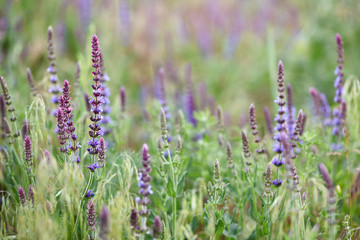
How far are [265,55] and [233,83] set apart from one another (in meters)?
0.64

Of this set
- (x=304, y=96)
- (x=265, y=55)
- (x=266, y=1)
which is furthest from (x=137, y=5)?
(x=304, y=96)

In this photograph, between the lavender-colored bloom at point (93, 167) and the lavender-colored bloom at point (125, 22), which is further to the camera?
the lavender-colored bloom at point (125, 22)

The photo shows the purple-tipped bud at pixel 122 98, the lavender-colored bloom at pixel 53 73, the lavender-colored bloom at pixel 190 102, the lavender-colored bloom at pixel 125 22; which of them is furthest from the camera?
the lavender-colored bloom at pixel 125 22

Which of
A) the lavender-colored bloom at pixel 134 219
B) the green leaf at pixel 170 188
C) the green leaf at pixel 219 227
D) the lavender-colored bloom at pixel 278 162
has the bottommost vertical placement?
the green leaf at pixel 219 227

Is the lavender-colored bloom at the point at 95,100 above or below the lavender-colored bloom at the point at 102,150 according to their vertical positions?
above

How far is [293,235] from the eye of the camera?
1.54 metres

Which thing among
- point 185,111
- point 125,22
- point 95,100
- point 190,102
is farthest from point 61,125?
point 125,22

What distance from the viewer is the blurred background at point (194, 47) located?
394 cm

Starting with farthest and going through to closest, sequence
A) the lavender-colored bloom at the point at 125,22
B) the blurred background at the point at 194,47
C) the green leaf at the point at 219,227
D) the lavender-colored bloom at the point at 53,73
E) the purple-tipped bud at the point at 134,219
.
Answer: the lavender-colored bloom at the point at 125,22 → the blurred background at the point at 194,47 → the lavender-colored bloom at the point at 53,73 → the green leaf at the point at 219,227 → the purple-tipped bud at the point at 134,219

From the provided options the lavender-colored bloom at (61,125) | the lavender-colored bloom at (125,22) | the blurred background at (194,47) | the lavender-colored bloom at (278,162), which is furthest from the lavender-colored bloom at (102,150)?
the lavender-colored bloom at (125,22)

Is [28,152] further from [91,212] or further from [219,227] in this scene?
[219,227]

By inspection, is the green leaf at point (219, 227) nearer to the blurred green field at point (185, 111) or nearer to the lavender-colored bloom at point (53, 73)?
the blurred green field at point (185, 111)

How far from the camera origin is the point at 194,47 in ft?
18.4

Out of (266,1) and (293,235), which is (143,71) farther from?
(293,235)
